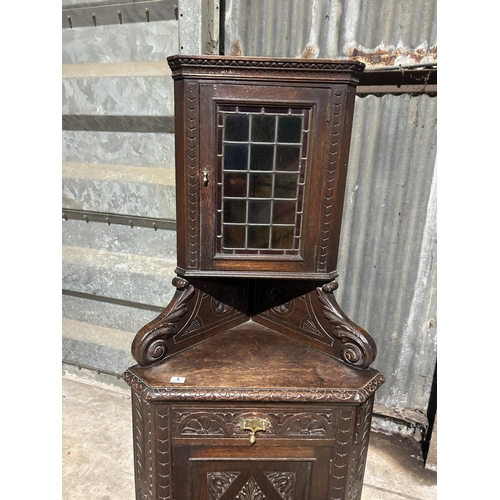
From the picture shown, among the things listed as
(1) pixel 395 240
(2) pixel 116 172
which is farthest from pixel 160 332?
(1) pixel 395 240

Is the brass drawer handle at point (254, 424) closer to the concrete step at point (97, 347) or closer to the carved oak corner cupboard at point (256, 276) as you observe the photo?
the carved oak corner cupboard at point (256, 276)

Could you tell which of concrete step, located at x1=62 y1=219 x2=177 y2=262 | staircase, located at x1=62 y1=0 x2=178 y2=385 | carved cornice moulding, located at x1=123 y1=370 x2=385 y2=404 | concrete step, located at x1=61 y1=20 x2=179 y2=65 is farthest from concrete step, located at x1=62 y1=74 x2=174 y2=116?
carved cornice moulding, located at x1=123 y1=370 x2=385 y2=404

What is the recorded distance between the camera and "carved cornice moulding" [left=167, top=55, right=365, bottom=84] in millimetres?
1224

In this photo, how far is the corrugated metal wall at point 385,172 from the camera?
1.82m

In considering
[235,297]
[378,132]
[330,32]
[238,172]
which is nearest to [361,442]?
[235,297]

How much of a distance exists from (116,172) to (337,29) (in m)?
1.32

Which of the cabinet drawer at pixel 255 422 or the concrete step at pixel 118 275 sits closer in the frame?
the cabinet drawer at pixel 255 422

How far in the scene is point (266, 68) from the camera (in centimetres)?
124

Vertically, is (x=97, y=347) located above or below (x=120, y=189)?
below

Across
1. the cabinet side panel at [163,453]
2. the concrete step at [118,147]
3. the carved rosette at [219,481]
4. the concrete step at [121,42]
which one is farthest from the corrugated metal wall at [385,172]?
the cabinet side panel at [163,453]

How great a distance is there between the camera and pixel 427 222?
6.38 ft

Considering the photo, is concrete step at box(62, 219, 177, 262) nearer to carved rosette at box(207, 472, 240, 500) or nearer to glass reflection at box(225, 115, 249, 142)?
glass reflection at box(225, 115, 249, 142)

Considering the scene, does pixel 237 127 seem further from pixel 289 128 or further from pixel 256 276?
pixel 256 276

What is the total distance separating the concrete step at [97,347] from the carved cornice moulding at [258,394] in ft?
3.95
